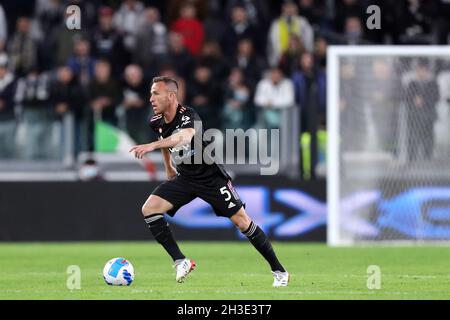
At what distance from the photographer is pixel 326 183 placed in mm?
18547

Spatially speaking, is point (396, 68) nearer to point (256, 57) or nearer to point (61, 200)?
point (256, 57)

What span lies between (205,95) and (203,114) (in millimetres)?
678

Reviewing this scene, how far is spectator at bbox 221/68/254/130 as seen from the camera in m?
18.3

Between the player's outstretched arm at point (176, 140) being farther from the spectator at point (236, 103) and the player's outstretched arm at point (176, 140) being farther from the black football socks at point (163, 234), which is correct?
the spectator at point (236, 103)

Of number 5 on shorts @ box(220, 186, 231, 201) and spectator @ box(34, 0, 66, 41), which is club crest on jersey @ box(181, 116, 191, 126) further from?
spectator @ box(34, 0, 66, 41)

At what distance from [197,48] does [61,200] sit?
399 cm

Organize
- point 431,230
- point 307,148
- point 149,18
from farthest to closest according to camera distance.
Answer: point 149,18
point 307,148
point 431,230

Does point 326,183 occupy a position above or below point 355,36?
below

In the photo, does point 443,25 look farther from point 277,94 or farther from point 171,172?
point 171,172

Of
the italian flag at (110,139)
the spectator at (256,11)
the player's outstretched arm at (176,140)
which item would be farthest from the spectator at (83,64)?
the player's outstretched arm at (176,140)

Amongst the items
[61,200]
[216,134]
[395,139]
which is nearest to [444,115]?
[395,139]

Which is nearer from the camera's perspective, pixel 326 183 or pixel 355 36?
pixel 326 183

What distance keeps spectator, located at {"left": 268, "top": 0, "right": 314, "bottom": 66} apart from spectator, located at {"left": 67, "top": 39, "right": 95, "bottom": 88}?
312 cm

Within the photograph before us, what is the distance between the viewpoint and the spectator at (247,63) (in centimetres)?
1975
